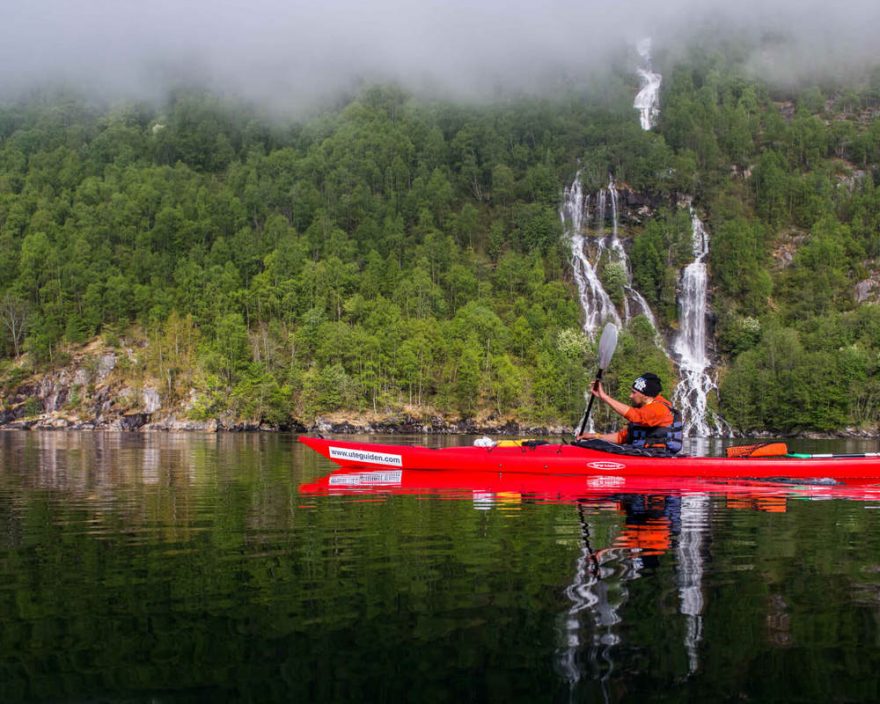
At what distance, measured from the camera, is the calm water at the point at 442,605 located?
627 centimetres

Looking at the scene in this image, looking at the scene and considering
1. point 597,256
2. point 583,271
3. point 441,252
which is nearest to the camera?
point 583,271

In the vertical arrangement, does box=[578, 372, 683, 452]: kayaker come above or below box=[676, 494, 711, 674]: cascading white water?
above

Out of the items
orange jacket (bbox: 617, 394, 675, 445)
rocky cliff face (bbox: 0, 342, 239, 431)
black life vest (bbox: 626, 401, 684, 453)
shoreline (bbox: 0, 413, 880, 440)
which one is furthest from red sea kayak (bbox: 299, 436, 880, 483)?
rocky cliff face (bbox: 0, 342, 239, 431)

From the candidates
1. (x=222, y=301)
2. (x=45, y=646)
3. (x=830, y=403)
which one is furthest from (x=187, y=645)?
(x=222, y=301)

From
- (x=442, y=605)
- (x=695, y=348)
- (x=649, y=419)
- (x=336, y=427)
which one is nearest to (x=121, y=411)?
(x=336, y=427)

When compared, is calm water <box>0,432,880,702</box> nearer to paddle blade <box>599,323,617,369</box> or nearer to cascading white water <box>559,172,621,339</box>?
paddle blade <box>599,323,617,369</box>

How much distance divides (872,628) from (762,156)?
500ft

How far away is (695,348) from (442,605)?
105011mm

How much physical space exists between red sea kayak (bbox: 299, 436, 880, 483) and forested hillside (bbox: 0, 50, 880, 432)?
7382cm

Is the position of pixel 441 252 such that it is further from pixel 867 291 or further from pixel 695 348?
pixel 867 291

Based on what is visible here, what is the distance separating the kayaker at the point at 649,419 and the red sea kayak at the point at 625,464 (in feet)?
1.68

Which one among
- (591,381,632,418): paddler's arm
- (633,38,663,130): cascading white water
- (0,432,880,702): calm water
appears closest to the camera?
(0,432,880,702): calm water

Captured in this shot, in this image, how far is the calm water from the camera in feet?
20.6

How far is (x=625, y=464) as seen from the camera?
790 inches
